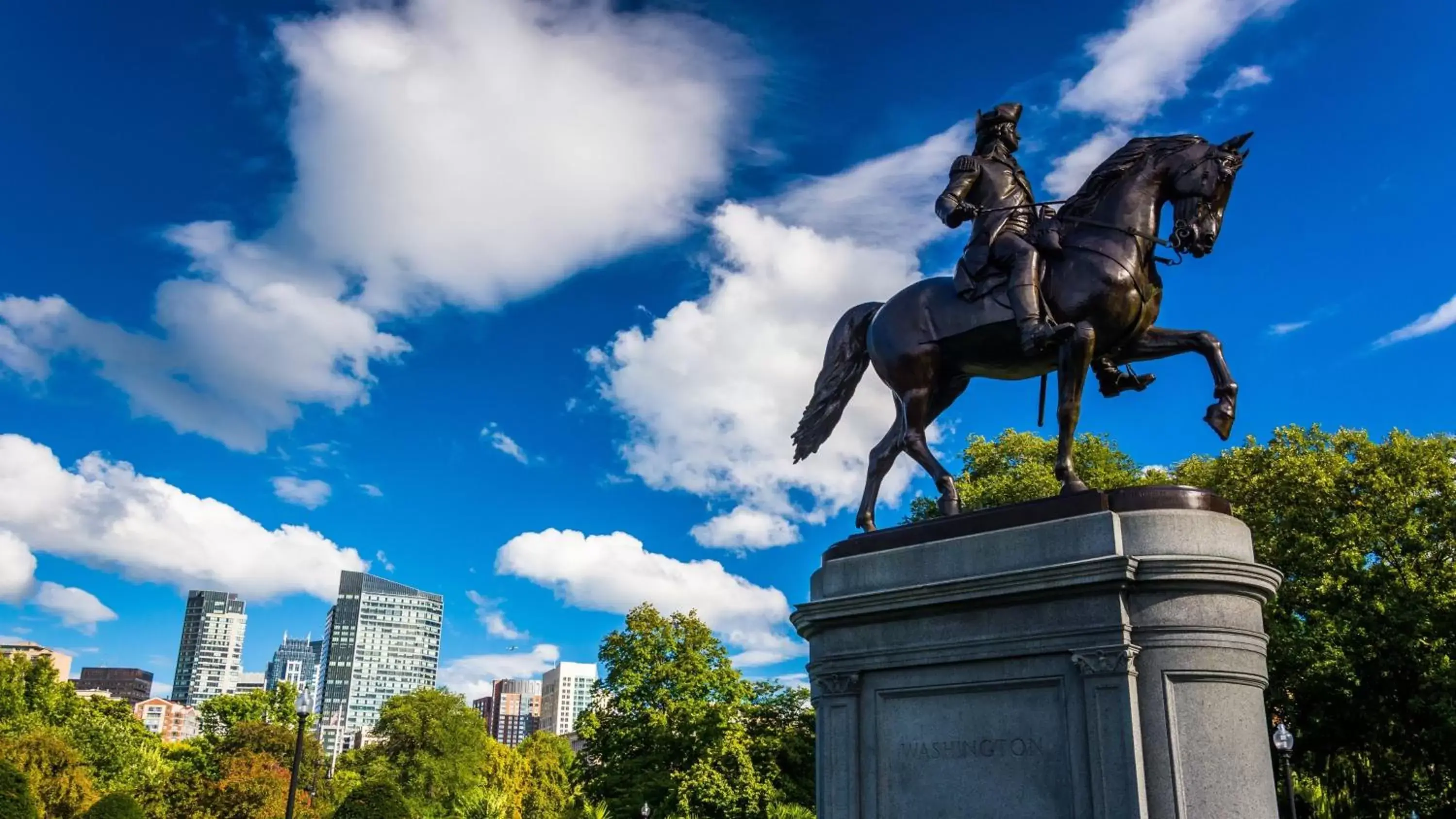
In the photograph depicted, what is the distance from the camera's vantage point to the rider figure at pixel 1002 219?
9.88 m

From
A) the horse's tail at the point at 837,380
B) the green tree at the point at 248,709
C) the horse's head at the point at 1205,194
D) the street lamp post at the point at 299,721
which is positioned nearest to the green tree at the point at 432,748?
the green tree at the point at 248,709

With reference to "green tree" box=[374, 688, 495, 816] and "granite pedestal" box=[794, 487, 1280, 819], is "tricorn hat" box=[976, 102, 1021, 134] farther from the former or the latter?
"green tree" box=[374, 688, 495, 816]

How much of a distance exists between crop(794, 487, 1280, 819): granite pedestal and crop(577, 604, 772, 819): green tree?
26.3 m

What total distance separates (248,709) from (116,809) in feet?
118

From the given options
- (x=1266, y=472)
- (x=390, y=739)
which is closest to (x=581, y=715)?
(x=1266, y=472)

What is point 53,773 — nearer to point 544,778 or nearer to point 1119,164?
point 544,778

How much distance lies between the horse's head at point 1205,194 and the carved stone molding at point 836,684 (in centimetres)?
488

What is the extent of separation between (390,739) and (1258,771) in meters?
64.4

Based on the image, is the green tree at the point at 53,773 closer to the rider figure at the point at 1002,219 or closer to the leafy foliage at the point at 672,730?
the leafy foliage at the point at 672,730

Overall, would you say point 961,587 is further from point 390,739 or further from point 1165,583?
point 390,739

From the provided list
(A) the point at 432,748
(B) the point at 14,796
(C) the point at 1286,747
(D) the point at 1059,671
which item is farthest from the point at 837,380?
(A) the point at 432,748

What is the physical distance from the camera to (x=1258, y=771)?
8109 mm

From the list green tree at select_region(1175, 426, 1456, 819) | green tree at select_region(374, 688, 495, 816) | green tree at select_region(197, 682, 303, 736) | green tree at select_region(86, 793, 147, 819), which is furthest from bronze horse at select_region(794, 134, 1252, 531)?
green tree at select_region(197, 682, 303, 736)

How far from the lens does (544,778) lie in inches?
2842
